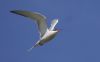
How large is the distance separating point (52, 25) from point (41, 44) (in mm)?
1041

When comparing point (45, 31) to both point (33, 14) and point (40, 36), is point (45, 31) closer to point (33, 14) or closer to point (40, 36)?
point (40, 36)

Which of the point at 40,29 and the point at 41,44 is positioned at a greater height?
the point at 40,29

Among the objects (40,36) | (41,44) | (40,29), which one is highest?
(40,29)

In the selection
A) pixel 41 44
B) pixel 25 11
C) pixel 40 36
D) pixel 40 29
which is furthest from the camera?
pixel 40 29

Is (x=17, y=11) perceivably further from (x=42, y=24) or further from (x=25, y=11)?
(x=42, y=24)

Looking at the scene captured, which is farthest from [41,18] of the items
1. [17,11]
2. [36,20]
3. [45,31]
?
[17,11]

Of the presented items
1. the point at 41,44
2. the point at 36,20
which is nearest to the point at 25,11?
the point at 36,20

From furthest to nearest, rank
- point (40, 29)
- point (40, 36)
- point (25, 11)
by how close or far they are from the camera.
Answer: point (40, 29), point (40, 36), point (25, 11)

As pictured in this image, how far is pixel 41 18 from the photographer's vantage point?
435 cm

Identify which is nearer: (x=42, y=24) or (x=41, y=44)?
(x=41, y=44)

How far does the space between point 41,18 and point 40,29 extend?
266 mm

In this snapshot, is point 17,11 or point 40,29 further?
point 40,29

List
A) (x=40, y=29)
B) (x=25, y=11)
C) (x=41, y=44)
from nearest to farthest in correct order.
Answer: (x=41, y=44), (x=25, y=11), (x=40, y=29)

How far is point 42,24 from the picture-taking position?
4.34m
